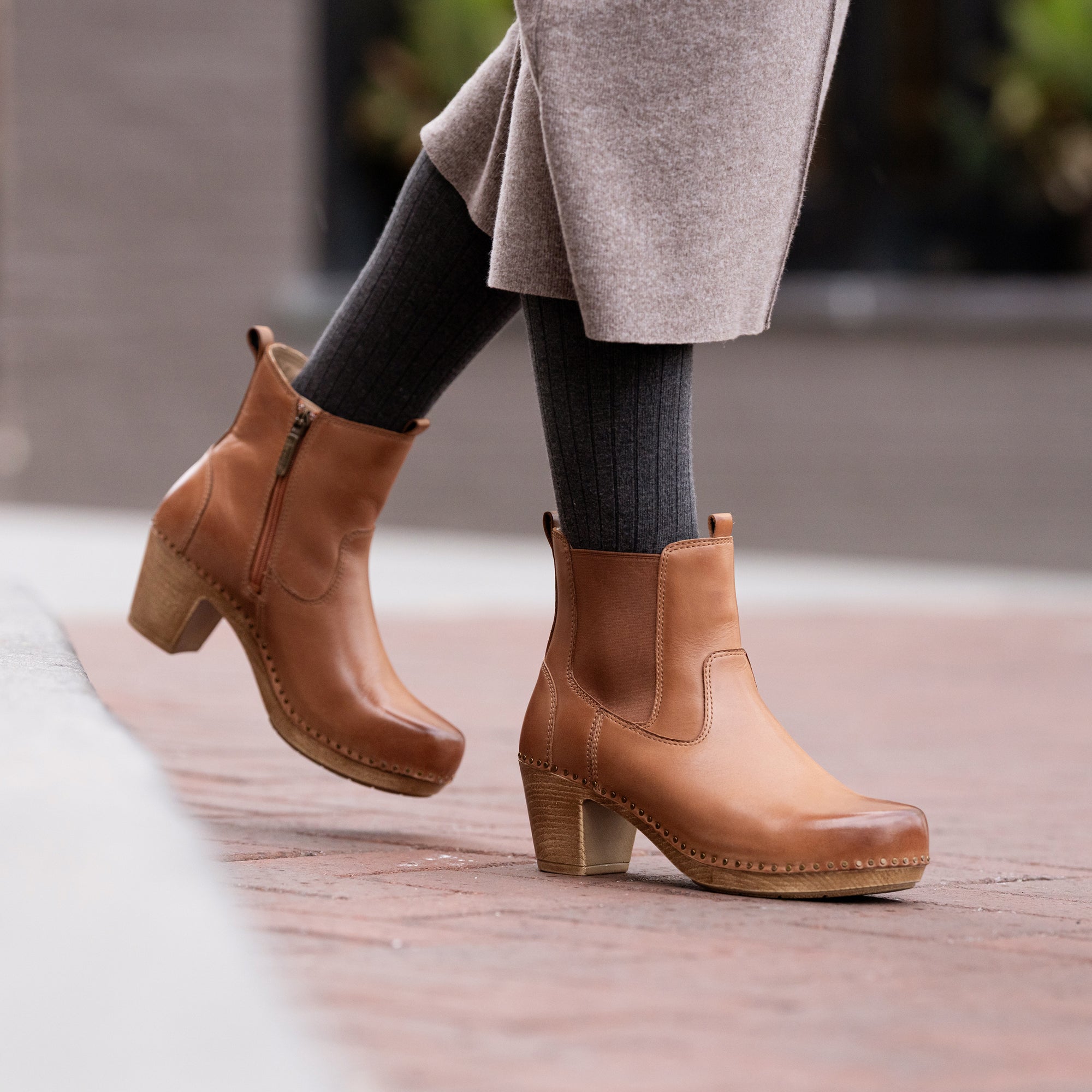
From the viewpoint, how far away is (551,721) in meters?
1.78

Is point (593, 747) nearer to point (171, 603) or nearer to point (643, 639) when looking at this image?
point (643, 639)

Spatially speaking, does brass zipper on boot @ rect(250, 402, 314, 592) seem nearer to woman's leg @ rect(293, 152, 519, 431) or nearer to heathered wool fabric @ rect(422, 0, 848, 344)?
woman's leg @ rect(293, 152, 519, 431)

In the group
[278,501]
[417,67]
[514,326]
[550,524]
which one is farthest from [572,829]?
[417,67]

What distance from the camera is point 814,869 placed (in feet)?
5.37

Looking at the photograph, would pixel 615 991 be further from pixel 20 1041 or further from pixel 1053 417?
pixel 1053 417

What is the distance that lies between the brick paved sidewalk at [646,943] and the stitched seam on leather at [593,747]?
3.9 inches

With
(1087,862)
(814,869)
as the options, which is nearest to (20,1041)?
(814,869)

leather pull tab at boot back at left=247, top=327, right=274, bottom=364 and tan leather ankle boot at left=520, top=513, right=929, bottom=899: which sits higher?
→ leather pull tab at boot back at left=247, top=327, right=274, bottom=364

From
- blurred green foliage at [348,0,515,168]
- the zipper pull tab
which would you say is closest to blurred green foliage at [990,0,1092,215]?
blurred green foliage at [348,0,515,168]

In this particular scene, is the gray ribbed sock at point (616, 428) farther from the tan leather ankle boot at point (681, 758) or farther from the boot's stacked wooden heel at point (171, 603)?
the boot's stacked wooden heel at point (171, 603)

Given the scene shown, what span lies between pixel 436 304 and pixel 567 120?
1.35 feet

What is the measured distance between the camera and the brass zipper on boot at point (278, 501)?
6.65 ft

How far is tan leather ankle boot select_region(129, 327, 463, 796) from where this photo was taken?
1.98 meters

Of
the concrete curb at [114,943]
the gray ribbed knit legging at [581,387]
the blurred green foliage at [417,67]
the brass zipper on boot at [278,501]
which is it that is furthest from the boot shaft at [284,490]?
the blurred green foliage at [417,67]
